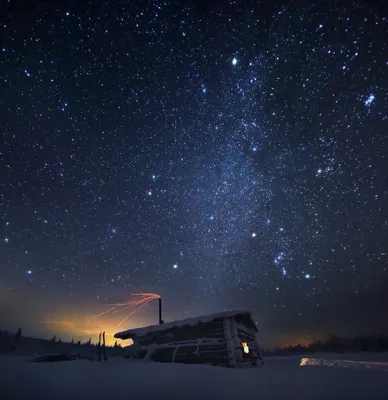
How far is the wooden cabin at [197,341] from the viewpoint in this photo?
11.4 m

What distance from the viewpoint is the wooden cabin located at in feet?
37.4

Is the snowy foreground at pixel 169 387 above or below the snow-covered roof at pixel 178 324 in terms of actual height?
below

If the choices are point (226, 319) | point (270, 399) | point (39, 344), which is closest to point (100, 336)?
point (226, 319)

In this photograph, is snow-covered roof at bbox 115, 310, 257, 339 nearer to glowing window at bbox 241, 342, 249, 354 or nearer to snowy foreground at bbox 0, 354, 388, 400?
glowing window at bbox 241, 342, 249, 354

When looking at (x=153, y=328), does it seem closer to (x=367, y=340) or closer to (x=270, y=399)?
(x=270, y=399)

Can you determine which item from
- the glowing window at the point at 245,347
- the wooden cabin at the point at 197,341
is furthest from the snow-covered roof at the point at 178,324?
the glowing window at the point at 245,347

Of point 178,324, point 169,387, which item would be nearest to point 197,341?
point 178,324

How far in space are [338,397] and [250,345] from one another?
11850mm

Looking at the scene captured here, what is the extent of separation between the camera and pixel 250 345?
14.8 metres

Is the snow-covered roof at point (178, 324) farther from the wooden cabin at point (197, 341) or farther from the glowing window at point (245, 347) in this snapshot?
the glowing window at point (245, 347)

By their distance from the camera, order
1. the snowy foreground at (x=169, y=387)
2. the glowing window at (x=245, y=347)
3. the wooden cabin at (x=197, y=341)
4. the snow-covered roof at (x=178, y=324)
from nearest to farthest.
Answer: the snowy foreground at (x=169, y=387), the wooden cabin at (x=197, y=341), the snow-covered roof at (x=178, y=324), the glowing window at (x=245, y=347)

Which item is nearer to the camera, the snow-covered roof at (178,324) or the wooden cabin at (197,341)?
the wooden cabin at (197,341)

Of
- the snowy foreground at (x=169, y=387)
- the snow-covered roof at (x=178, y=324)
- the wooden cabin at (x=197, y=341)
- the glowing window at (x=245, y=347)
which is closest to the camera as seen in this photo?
the snowy foreground at (x=169, y=387)

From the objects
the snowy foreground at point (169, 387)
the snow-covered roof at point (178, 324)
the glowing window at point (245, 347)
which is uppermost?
the snow-covered roof at point (178, 324)
